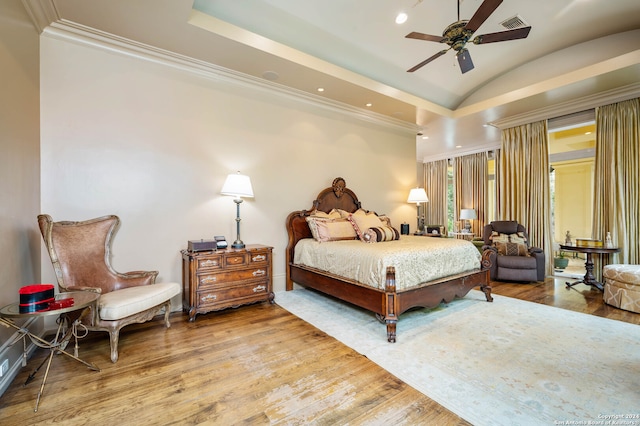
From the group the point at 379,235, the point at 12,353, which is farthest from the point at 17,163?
the point at 379,235

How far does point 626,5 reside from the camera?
3.69 meters

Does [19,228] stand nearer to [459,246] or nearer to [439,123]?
[459,246]

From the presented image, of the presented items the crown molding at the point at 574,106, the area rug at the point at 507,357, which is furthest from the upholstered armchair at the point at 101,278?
the crown molding at the point at 574,106

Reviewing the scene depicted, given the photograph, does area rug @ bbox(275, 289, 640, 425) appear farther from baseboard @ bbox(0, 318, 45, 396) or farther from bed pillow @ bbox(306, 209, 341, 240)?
baseboard @ bbox(0, 318, 45, 396)

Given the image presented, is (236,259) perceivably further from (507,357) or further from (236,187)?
(507,357)

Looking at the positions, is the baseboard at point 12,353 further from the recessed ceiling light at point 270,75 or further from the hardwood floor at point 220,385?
the recessed ceiling light at point 270,75

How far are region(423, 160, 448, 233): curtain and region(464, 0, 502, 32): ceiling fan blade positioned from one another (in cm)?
671

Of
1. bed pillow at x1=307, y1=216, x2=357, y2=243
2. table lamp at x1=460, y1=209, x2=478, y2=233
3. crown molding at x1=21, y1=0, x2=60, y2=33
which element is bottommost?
bed pillow at x1=307, y1=216, x2=357, y2=243

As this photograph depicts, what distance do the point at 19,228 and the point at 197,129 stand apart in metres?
2.00

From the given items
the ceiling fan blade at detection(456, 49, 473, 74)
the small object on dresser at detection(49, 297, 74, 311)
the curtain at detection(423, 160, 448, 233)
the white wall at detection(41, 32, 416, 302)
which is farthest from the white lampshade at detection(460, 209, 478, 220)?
the small object on dresser at detection(49, 297, 74, 311)

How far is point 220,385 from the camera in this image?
1912mm

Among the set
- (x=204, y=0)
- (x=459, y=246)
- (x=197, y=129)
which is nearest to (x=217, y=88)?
(x=197, y=129)

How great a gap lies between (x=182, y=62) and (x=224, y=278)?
2.74 m

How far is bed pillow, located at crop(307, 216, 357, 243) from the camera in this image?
4016 millimetres
